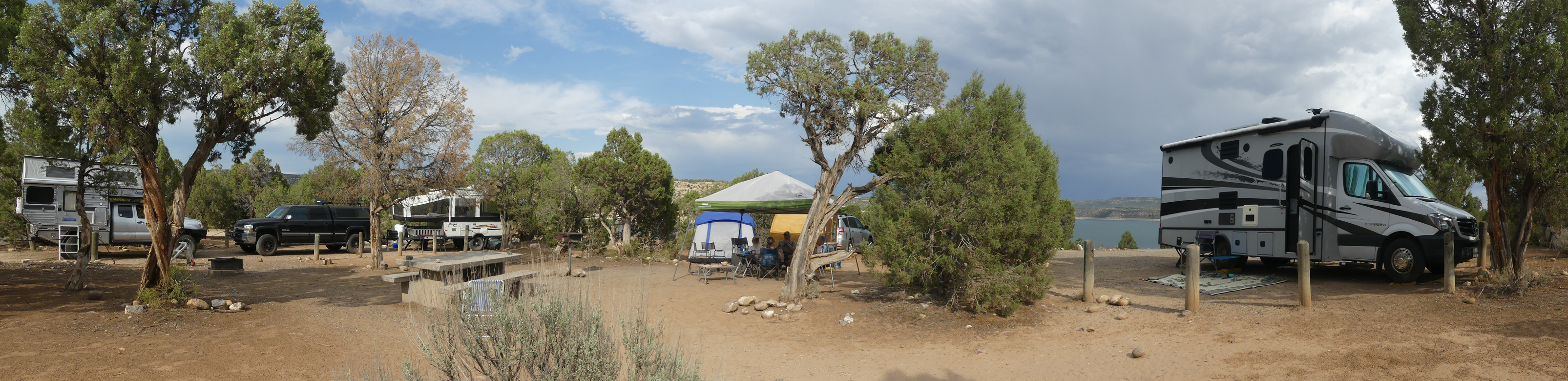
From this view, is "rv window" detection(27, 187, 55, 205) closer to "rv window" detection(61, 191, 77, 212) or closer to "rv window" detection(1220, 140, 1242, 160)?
Answer: "rv window" detection(61, 191, 77, 212)

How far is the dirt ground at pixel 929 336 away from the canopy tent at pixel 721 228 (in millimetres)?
6609

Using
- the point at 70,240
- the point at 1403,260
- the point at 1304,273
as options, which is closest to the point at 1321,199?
the point at 1403,260

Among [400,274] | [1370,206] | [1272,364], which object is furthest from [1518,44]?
[400,274]

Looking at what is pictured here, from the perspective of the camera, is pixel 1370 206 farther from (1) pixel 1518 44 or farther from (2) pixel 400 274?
(2) pixel 400 274

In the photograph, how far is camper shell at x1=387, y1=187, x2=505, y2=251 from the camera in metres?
21.2

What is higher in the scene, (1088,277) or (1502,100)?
(1502,100)

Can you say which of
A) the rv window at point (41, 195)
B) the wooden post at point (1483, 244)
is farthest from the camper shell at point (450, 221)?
the wooden post at point (1483, 244)

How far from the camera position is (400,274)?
9.55m

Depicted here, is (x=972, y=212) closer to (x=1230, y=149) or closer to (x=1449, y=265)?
(x=1449, y=265)

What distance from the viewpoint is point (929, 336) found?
798 cm

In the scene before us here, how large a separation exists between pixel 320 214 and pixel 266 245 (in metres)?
1.63

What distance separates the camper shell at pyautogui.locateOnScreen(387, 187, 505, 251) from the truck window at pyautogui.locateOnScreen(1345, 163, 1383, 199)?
777 inches

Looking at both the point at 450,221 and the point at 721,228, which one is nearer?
the point at 721,228

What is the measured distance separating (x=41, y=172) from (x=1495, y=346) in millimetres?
25683
